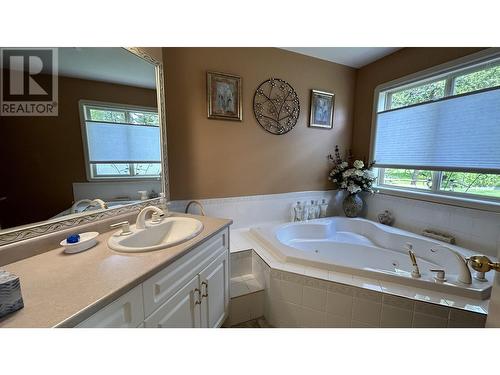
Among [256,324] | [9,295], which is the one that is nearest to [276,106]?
[256,324]

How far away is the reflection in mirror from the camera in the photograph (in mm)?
799

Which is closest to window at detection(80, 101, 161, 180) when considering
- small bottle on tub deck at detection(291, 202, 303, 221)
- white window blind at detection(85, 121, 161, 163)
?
white window blind at detection(85, 121, 161, 163)

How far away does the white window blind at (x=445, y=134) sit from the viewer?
4.92ft

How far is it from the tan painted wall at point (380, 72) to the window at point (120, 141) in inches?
93.7

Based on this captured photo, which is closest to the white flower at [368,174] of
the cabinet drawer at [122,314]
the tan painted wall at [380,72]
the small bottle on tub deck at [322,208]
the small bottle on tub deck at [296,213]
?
the tan painted wall at [380,72]

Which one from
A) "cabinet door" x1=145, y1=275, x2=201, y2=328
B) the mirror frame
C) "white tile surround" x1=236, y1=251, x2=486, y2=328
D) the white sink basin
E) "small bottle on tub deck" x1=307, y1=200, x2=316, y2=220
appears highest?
the mirror frame

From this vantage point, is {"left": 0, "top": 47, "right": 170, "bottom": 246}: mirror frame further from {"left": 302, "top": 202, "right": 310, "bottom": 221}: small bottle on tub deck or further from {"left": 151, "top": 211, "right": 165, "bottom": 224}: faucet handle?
{"left": 302, "top": 202, "right": 310, "bottom": 221}: small bottle on tub deck

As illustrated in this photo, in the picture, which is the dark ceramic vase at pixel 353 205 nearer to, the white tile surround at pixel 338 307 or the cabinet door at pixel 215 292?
the white tile surround at pixel 338 307

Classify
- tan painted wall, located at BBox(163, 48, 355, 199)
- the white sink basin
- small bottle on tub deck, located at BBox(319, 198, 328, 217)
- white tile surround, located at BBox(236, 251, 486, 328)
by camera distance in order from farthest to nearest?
1. small bottle on tub deck, located at BBox(319, 198, 328, 217)
2. tan painted wall, located at BBox(163, 48, 355, 199)
3. white tile surround, located at BBox(236, 251, 486, 328)
4. the white sink basin

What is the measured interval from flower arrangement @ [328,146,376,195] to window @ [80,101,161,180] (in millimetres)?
2036

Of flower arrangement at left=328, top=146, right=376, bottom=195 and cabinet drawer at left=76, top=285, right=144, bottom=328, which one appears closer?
cabinet drawer at left=76, top=285, right=144, bottom=328

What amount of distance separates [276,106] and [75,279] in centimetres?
210
